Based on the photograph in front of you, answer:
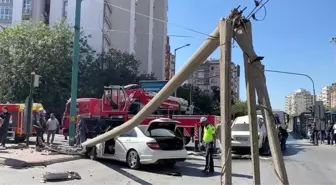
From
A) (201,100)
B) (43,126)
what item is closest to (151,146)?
(43,126)

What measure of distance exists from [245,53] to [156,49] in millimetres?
86420

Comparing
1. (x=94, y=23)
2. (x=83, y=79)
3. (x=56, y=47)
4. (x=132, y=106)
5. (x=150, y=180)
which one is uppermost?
(x=94, y=23)

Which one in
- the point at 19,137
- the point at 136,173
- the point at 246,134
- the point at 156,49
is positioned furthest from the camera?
the point at 156,49

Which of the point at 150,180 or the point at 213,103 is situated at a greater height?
the point at 213,103

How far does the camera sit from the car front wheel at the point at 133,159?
13.5 metres

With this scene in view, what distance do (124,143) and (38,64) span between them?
28438 mm

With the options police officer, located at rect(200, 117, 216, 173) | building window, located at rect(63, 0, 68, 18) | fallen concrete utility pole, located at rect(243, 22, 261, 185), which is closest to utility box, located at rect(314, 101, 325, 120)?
police officer, located at rect(200, 117, 216, 173)

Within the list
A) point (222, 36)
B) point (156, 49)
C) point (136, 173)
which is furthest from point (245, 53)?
point (156, 49)

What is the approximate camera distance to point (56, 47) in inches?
1625

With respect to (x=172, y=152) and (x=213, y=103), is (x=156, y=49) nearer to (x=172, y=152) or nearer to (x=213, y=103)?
(x=213, y=103)

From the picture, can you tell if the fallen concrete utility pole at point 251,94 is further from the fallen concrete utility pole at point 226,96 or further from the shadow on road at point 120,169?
the shadow on road at point 120,169

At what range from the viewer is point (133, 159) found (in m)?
13.7

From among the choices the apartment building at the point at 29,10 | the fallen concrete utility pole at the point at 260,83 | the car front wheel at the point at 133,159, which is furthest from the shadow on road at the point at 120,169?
the apartment building at the point at 29,10

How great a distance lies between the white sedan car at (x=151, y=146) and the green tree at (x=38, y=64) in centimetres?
2744
